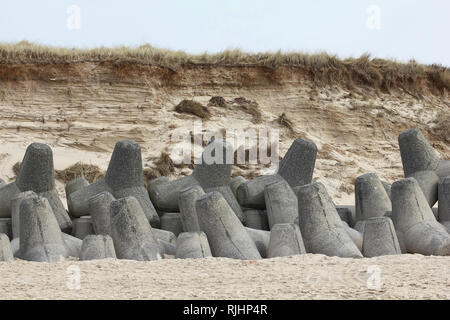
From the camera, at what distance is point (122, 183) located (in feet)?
21.4

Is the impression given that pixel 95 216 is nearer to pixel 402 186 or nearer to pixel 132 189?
pixel 132 189

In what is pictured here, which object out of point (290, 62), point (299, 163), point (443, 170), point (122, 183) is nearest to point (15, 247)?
point (122, 183)

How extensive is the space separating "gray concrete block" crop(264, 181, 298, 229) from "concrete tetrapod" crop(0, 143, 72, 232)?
1808 mm

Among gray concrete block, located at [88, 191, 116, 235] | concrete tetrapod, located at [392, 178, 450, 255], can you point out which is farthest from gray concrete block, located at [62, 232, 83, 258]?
concrete tetrapod, located at [392, 178, 450, 255]

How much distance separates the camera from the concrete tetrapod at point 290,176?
650 centimetres

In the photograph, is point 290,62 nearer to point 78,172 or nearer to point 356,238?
point 78,172

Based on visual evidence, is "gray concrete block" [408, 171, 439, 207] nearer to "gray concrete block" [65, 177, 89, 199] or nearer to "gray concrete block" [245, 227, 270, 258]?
"gray concrete block" [245, 227, 270, 258]

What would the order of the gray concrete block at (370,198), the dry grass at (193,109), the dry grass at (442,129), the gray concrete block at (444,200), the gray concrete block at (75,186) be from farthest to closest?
the dry grass at (442,129), the dry grass at (193,109), the gray concrete block at (75,186), the gray concrete block at (370,198), the gray concrete block at (444,200)

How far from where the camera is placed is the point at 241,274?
435 cm

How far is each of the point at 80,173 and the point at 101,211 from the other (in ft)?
21.9

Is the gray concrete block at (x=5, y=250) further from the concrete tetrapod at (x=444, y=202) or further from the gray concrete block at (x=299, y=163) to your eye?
the concrete tetrapod at (x=444, y=202)

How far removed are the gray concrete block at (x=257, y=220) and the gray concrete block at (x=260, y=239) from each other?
1.78ft

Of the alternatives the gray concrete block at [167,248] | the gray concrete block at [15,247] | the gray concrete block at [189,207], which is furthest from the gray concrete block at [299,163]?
the gray concrete block at [15,247]
